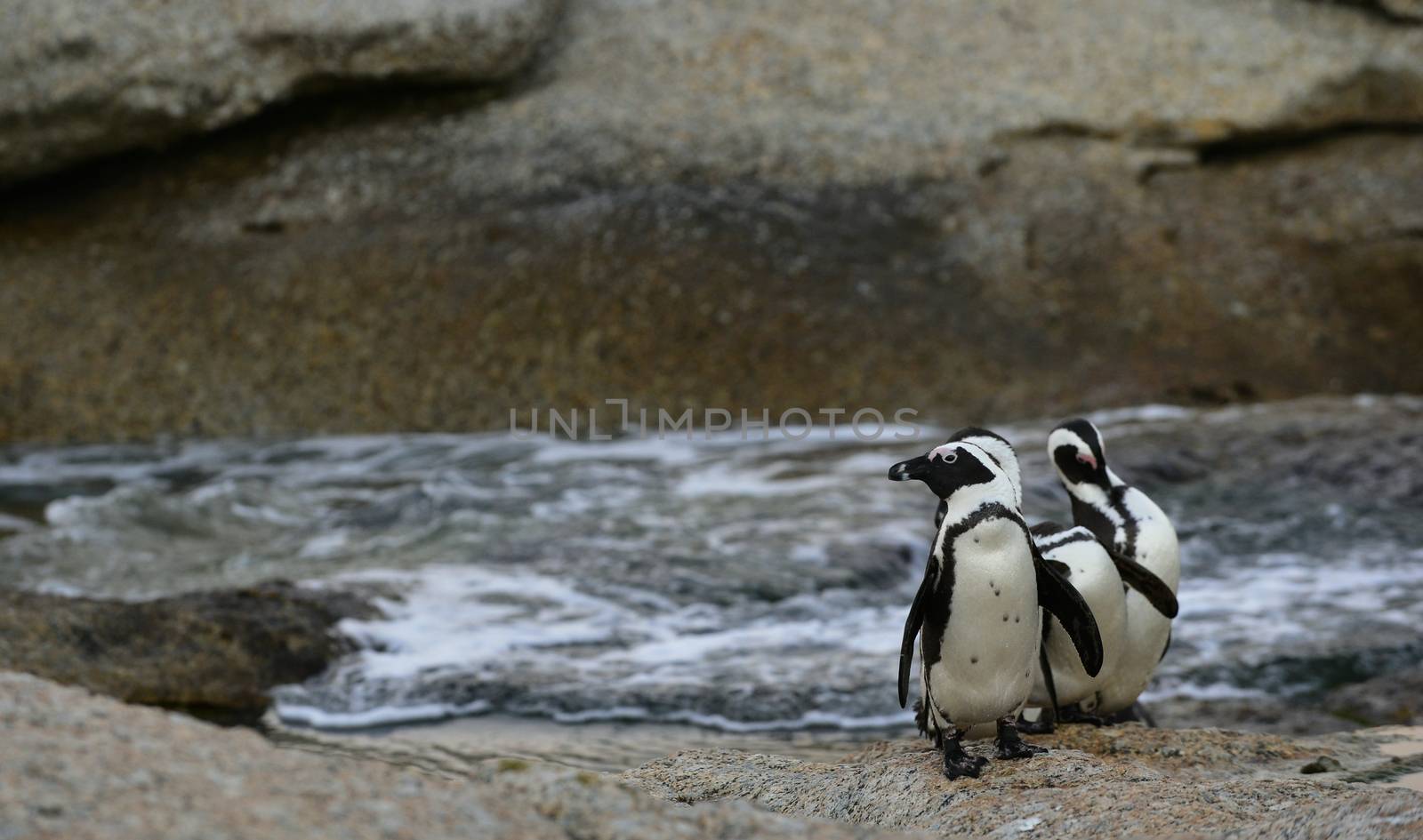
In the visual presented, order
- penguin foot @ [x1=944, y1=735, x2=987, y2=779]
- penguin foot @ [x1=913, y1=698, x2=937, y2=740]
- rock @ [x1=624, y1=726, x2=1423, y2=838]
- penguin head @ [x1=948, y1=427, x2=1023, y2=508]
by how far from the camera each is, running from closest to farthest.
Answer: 1. rock @ [x1=624, y1=726, x2=1423, y2=838]
2. penguin foot @ [x1=944, y1=735, x2=987, y2=779]
3. penguin head @ [x1=948, y1=427, x2=1023, y2=508]
4. penguin foot @ [x1=913, y1=698, x2=937, y2=740]

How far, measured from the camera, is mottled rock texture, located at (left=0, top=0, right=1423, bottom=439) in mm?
8680

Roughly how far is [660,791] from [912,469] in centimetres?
79

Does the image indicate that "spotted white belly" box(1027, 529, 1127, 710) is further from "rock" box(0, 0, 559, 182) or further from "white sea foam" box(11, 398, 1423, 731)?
"rock" box(0, 0, 559, 182)

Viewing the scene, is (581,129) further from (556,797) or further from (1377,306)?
(556,797)

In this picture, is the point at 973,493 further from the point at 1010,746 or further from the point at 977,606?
the point at 1010,746

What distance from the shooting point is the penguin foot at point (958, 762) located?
2.97 meters

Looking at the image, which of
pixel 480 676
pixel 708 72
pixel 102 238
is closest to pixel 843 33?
pixel 708 72

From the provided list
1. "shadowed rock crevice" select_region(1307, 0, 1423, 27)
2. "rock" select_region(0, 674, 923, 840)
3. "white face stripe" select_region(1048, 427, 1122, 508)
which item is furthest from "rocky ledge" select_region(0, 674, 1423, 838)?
"shadowed rock crevice" select_region(1307, 0, 1423, 27)

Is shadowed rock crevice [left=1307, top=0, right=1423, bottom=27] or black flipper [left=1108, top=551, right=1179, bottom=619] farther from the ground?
shadowed rock crevice [left=1307, top=0, right=1423, bottom=27]

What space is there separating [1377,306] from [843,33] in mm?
3419

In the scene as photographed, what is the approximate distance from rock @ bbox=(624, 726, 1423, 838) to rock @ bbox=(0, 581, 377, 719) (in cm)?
177

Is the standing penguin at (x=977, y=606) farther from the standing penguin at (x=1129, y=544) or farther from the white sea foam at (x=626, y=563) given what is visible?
the white sea foam at (x=626, y=563)

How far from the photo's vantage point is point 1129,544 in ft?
11.8

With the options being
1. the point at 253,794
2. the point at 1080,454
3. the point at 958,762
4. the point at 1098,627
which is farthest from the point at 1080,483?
the point at 253,794
